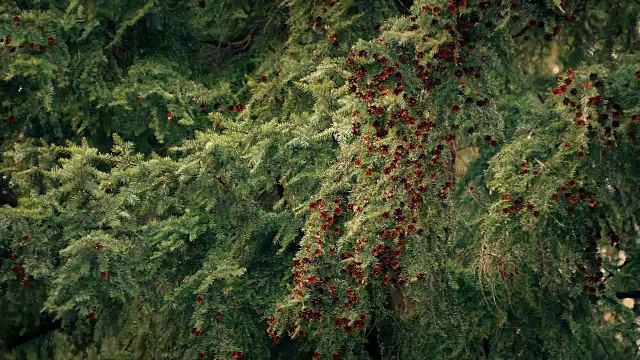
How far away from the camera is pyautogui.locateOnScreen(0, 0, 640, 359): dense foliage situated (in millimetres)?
7824

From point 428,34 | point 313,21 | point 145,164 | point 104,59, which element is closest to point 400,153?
point 428,34

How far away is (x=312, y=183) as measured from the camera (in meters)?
8.68

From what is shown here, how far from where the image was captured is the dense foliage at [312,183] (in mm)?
7824

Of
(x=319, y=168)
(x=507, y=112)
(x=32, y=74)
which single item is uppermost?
(x=32, y=74)

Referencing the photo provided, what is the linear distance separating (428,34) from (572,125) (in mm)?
1412

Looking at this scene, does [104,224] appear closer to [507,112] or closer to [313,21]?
[313,21]

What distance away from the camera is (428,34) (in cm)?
772

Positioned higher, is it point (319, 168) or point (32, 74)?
point (32, 74)

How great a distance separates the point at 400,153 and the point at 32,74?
12.8ft

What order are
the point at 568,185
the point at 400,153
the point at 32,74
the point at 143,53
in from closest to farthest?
the point at 400,153
the point at 568,185
the point at 32,74
the point at 143,53

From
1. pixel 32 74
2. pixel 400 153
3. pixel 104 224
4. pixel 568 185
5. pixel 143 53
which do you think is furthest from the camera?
pixel 143 53

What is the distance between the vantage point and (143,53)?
11016mm

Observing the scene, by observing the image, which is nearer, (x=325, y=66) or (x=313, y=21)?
(x=325, y=66)

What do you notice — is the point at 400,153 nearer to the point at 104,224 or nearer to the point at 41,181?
the point at 104,224
